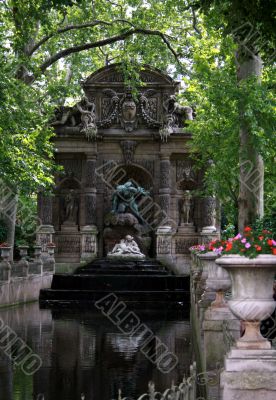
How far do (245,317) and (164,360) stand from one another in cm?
534

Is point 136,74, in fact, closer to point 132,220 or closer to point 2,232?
point 132,220

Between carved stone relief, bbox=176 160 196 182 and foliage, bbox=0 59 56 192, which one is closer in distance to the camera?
foliage, bbox=0 59 56 192

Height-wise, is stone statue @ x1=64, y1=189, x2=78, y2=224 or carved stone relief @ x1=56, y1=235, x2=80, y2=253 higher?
A: stone statue @ x1=64, y1=189, x2=78, y2=224

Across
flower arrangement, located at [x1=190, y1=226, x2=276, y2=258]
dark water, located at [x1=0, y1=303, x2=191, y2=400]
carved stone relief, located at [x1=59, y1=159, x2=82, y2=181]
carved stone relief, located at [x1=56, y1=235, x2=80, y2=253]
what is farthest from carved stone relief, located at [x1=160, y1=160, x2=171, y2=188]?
flower arrangement, located at [x1=190, y1=226, x2=276, y2=258]

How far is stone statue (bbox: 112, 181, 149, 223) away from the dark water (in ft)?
37.8

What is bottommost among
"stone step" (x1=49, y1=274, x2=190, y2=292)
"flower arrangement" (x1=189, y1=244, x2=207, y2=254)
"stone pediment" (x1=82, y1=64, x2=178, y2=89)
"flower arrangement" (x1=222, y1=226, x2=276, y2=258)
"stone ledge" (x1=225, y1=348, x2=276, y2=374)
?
"stone ledge" (x1=225, y1=348, x2=276, y2=374)

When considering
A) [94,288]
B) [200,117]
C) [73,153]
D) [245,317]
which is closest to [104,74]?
[73,153]

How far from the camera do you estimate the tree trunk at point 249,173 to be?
18.8 meters

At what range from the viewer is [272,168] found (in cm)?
2169

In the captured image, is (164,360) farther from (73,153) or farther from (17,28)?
(73,153)

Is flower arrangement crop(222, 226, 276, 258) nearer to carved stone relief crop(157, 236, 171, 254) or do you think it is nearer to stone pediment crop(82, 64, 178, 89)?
carved stone relief crop(157, 236, 171, 254)

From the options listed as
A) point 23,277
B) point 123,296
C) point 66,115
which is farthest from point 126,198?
point 23,277

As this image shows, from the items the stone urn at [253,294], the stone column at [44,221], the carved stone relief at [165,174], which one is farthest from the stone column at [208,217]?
the stone urn at [253,294]

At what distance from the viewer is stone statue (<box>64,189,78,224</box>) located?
30859 mm
